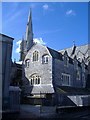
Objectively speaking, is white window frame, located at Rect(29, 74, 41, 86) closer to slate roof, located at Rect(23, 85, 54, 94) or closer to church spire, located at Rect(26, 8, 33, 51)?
slate roof, located at Rect(23, 85, 54, 94)

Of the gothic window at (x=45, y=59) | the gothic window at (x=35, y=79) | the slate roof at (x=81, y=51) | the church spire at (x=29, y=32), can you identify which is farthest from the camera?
the church spire at (x=29, y=32)

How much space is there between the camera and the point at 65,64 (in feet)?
101

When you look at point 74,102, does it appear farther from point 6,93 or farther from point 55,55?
point 6,93

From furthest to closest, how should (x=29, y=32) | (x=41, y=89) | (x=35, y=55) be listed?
1. (x=29, y=32)
2. (x=35, y=55)
3. (x=41, y=89)

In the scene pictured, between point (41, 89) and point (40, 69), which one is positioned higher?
point (40, 69)

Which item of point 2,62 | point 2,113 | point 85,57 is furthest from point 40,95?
point 85,57

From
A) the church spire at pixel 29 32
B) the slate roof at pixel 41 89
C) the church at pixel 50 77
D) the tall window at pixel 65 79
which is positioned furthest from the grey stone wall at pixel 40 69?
the church spire at pixel 29 32

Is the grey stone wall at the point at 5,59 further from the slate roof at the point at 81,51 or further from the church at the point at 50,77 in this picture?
the slate roof at the point at 81,51

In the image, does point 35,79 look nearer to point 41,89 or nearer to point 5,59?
point 41,89

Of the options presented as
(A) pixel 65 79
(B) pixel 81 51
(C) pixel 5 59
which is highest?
(B) pixel 81 51

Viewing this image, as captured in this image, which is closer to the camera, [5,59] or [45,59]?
[5,59]

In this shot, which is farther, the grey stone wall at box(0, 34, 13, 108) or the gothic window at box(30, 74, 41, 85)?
the gothic window at box(30, 74, 41, 85)

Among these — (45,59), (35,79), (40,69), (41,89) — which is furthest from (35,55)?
(41,89)

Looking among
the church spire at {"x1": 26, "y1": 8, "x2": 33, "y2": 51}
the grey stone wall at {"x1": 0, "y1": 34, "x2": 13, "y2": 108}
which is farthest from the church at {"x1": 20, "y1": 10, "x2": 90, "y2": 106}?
the church spire at {"x1": 26, "y1": 8, "x2": 33, "y2": 51}
